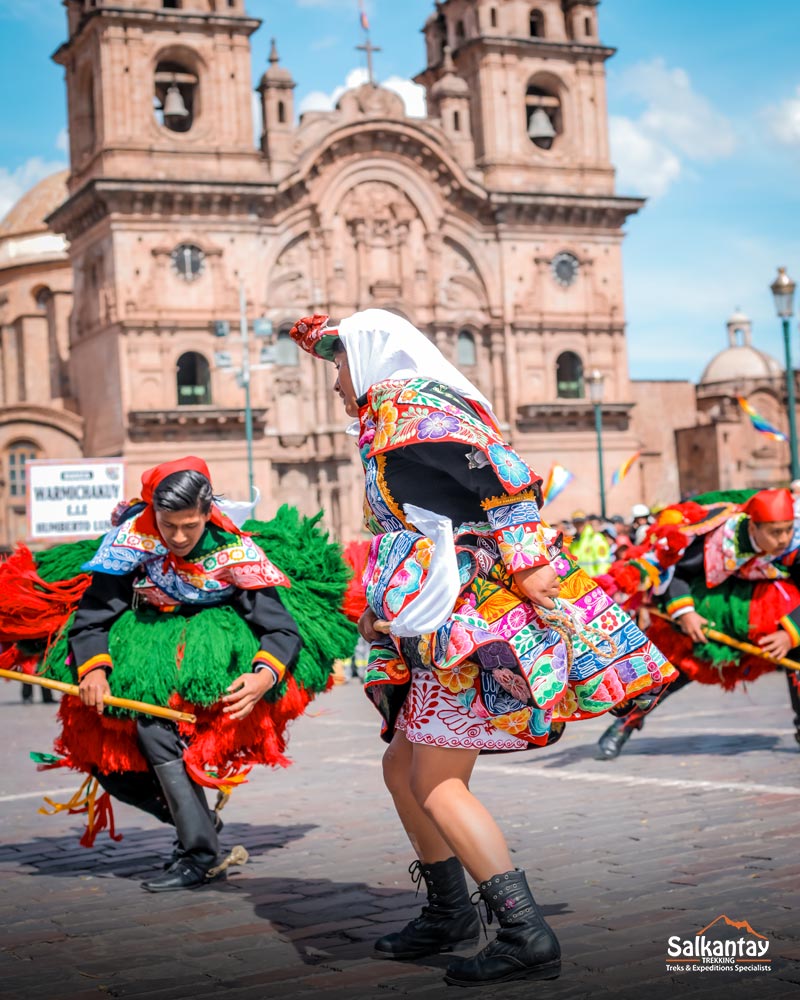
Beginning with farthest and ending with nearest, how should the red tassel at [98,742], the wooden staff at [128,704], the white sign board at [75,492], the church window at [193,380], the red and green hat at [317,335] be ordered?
the church window at [193,380] < the white sign board at [75,492] < the red tassel at [98,742] < the wooden staff at [128,704] < the red and green hat at [317,335]

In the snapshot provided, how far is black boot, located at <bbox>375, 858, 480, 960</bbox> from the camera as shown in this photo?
15.0 ft

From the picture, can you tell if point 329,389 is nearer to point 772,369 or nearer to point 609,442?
point 609,442

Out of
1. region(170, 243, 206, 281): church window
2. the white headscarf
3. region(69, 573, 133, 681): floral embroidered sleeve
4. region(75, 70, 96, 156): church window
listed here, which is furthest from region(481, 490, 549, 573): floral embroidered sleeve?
region(75, 70, 96, 156): church window

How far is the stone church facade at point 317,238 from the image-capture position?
41281 millimetres

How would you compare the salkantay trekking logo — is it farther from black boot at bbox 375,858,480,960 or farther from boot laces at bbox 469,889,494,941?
black boot at bbox 375,858,480,960

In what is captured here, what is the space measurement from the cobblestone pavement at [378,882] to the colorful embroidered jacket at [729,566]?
94 centimetres

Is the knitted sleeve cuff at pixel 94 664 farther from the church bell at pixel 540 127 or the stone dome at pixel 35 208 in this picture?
the stone dome at pixel 35 208

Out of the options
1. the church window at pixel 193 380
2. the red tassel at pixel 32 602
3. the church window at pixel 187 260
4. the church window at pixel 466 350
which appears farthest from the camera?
the church window at pixel 466 350

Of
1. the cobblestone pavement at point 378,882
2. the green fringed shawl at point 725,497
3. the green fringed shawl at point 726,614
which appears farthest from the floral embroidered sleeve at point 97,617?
the green fringed shawl at point 725,497

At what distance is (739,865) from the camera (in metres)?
5.60

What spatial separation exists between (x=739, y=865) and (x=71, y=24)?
145 ft

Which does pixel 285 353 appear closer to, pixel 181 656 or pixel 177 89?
pixel 177 89

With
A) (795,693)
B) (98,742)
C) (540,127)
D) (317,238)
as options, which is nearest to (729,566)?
(795,693)

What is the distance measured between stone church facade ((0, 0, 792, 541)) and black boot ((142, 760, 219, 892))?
3324 centimetres
